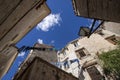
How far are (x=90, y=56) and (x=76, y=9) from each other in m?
17.0

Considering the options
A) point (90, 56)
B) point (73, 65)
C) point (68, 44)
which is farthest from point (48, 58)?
point (90, 56)

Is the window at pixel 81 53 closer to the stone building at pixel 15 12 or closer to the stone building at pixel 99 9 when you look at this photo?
the stone building at pixel 15 12

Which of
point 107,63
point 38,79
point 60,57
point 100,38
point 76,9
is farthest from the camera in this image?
point 60,57

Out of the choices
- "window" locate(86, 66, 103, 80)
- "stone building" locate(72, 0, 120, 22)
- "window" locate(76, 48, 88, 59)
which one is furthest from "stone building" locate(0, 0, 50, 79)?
"window" locate(76, 48, 88, 59)

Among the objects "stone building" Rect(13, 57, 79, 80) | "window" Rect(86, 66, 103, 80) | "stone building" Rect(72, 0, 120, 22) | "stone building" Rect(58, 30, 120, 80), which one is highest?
"stone building" Rect(58, 30, 120, 80)

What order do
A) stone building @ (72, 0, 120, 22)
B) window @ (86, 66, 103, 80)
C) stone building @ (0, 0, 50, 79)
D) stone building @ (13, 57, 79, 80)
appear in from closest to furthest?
stone building @ (13, 57, 79, 80)
stone building @ (72, 0, 120, 22)
stone building @ (0, 0, 50, 79)
window @ (86, 66, 103, 80)

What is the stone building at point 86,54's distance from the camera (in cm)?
2000

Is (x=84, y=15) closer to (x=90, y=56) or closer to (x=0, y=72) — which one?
(x=0, y=72)

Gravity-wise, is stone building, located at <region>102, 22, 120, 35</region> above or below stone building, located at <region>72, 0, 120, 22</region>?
above

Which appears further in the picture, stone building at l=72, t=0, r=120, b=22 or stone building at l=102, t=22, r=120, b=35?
stone building at l=102, t=22, r=120, b=35

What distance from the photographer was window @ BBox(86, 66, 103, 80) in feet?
60.8

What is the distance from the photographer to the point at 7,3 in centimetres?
498

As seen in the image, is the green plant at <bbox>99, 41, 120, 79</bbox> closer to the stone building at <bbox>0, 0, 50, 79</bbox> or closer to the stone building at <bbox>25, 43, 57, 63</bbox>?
the stone building at <bbox>0, 0, 50, 79</bbox>

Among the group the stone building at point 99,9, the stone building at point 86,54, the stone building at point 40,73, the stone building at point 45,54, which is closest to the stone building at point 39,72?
the stone building at point 40,73
